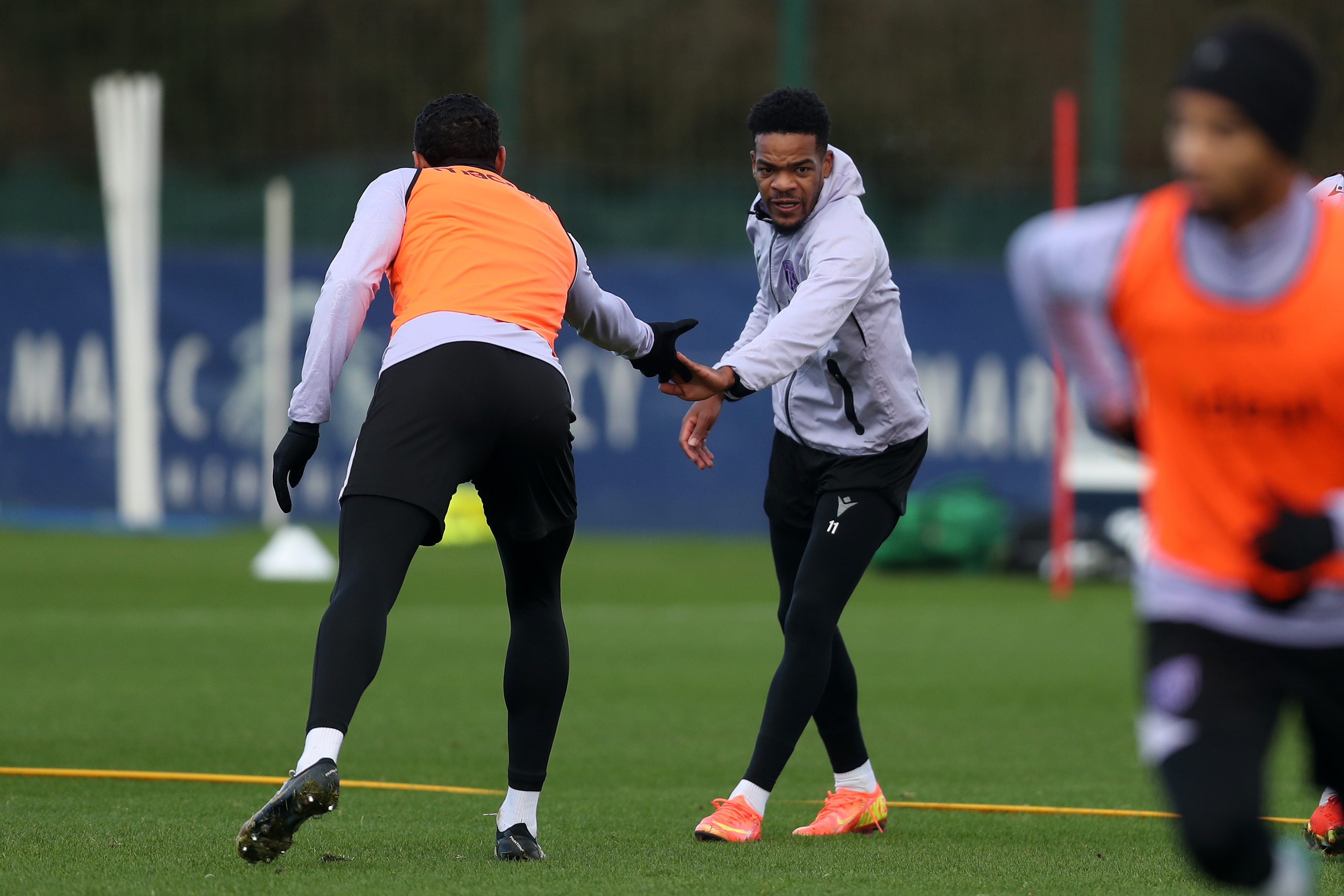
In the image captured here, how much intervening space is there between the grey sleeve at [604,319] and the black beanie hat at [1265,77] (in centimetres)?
245

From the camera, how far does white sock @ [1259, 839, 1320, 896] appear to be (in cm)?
292

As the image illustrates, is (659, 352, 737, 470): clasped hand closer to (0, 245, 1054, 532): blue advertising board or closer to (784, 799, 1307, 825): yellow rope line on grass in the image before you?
(784, 799, 1307, 825): yellow rope line on grass

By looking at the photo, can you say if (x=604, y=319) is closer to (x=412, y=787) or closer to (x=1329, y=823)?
(x=412, y=787)

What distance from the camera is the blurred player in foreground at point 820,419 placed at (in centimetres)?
510

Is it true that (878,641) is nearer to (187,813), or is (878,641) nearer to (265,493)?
(187,813)

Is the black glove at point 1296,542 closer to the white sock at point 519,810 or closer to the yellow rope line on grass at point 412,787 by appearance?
the white sock at point 519,810

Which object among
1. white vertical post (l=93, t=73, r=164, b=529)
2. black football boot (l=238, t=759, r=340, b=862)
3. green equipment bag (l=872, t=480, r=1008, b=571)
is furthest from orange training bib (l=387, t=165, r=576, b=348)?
white vertical post (l=93, t=73, r=164, b=529)

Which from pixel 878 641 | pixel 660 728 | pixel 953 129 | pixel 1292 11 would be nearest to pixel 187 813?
pixel 660 728

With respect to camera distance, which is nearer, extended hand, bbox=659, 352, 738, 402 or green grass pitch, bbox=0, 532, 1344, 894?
green grass pitch, bbox=0, 532, 1344, 894

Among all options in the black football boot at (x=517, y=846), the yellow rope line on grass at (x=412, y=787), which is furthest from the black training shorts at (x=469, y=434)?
the yellow rope line on grass at (x=412, y=787)

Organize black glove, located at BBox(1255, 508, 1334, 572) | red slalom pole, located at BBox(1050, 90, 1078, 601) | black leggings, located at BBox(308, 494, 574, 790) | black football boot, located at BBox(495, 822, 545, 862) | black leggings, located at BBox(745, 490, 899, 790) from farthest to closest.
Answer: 1. red slalom pole, located at BBox(1050, 90, 1078, 601)
2. black leggings, located at BBox(745, 490, 899, 790)
3. black football boot, located at BBox(495, 822, 545, 862)
4. black leggings, located at BBox(308, 494, 574, 790)
5. black glove, located at BBox(1255, 508, 1334, 572)

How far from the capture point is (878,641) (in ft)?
35.9

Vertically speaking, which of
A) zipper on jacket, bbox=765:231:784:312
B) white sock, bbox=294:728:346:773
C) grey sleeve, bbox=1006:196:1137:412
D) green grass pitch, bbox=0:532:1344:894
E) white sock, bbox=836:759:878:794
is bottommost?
green grass pitch, bbox=0:532:1344:894

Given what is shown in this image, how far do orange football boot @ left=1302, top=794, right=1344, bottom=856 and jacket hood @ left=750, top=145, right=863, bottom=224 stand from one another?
2.17 metres
